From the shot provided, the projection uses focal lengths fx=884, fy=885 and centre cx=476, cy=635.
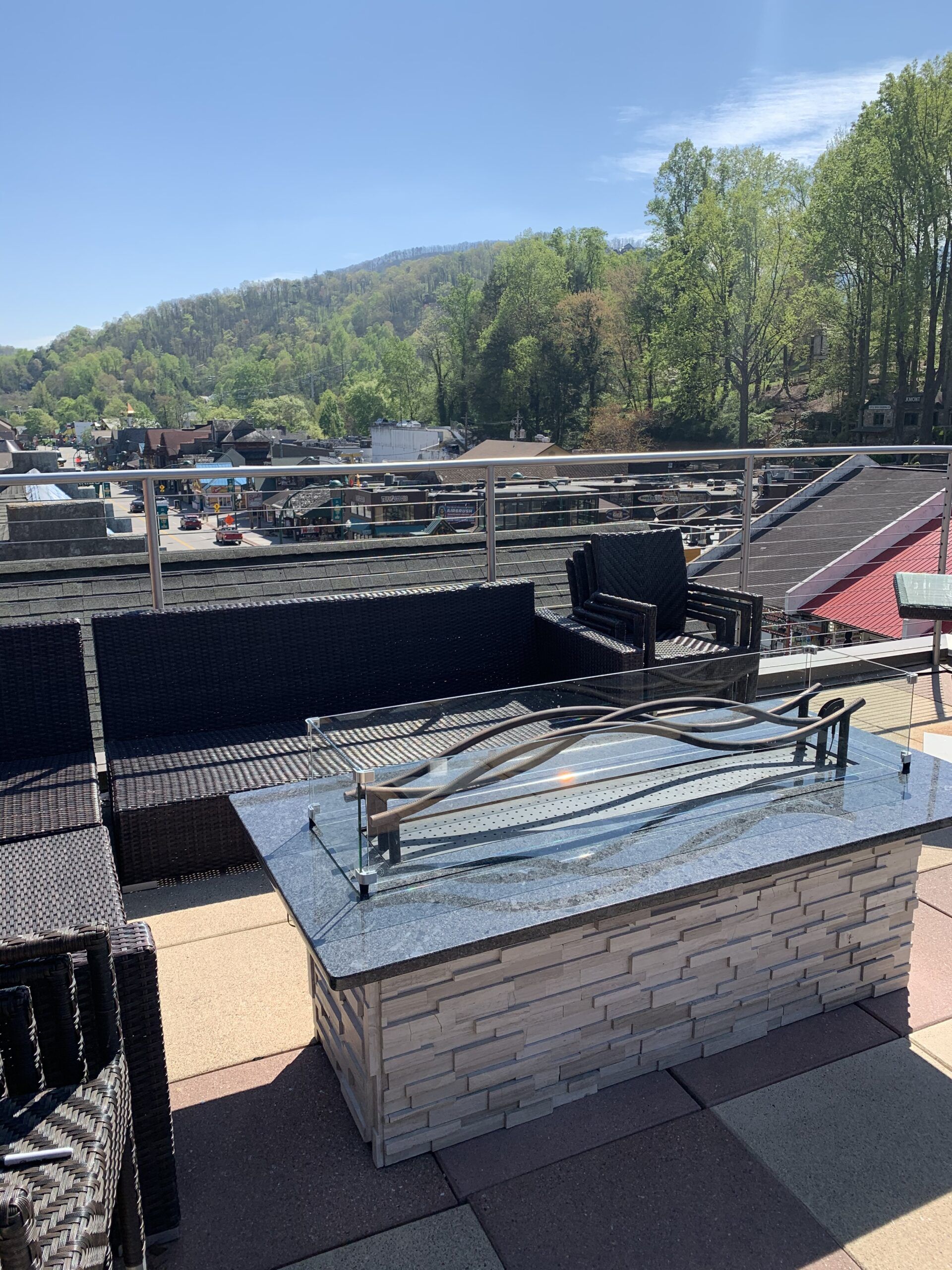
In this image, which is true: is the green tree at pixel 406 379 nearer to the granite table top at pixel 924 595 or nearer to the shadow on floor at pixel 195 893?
the granite table top at pixel 924 595

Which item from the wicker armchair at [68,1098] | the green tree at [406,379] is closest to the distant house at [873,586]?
the wicker armchair at [68,1098]

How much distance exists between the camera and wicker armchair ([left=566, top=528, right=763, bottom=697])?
11.8ft

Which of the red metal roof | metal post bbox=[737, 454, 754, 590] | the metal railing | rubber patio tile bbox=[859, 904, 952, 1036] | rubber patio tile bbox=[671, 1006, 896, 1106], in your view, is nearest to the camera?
rubber patio tile bbox=[671, 1006, 896, 1106]

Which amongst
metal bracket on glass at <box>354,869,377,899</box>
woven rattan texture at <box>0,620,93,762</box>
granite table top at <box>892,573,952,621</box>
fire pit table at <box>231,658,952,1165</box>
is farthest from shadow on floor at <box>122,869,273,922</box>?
granite table top at <box>892,573,952,621</box>

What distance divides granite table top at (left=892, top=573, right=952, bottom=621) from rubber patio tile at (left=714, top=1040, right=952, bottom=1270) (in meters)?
2.54

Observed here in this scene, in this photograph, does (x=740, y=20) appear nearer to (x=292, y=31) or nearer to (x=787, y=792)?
(x=292, y=31)

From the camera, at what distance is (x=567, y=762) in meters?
1.86

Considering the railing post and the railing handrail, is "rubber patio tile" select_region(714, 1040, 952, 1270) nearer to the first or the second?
the railing handrail

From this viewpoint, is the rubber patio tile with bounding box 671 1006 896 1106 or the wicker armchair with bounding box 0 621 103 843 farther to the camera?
the wicker armchair with bounding box 0 621 103 843

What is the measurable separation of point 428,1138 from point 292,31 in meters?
68.4

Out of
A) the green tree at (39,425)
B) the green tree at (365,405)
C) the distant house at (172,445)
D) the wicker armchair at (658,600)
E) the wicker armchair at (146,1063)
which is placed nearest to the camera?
the wicker armchair at (146,1063)

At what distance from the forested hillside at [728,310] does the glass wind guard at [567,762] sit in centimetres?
3999

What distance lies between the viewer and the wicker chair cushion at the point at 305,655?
2.98 meters

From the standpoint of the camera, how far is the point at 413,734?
6.13ft
